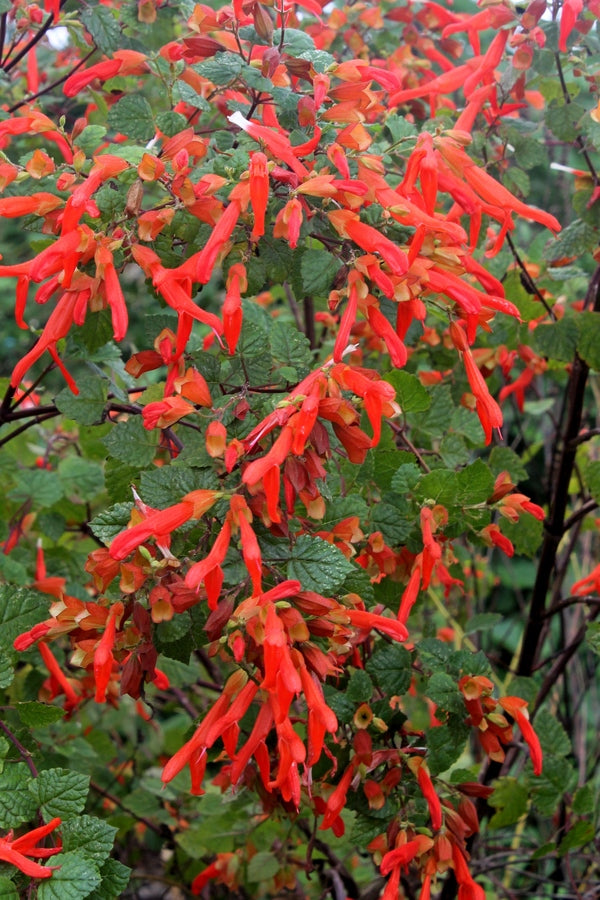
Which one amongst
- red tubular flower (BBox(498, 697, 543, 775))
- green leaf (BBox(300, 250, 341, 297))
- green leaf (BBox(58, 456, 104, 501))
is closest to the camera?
green leaf (BBox(300, 250, 341, 297))

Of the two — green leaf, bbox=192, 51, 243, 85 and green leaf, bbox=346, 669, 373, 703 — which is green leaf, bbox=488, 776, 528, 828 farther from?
green leaf, bbox=192, 51, 243, 85

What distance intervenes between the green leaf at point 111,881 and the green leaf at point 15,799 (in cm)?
9

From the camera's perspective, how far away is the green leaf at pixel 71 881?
770 mm

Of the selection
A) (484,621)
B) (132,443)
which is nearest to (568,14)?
(132,443)

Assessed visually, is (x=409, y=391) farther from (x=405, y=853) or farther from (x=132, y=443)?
(x=405, y=853)

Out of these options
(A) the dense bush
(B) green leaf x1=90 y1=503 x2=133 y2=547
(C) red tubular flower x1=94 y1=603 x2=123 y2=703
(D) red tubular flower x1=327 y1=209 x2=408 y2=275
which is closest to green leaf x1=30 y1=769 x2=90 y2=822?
(A) the dense bush

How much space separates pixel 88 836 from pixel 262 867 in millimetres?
601

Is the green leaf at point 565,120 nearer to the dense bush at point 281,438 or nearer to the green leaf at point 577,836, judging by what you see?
the dense bush at point 281,438

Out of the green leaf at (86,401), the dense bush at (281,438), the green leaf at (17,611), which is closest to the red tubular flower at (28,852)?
the dense bush at (281,438)

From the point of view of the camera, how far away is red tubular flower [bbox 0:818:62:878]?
2.50ft

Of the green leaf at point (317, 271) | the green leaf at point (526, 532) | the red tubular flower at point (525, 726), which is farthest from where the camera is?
the green leaf at point (526, 532)

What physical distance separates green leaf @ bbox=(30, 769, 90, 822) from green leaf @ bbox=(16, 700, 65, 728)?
0.08 metres

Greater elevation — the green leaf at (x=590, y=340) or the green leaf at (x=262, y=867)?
the green leaf at (x=590, y=340)

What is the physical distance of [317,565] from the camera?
793mm
